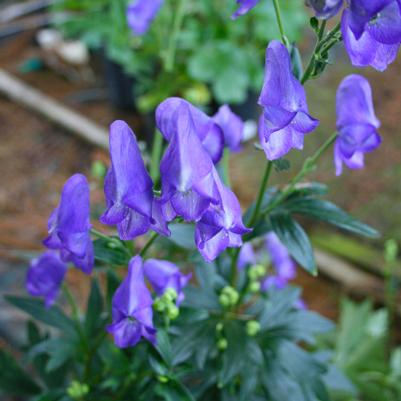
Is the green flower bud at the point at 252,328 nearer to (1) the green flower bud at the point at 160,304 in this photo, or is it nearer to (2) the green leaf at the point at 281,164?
(1) the green flower bud at the point at 160,304

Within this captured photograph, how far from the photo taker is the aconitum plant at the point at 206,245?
724 millimetres

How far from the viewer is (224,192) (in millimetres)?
754

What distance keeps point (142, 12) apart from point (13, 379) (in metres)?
1.04

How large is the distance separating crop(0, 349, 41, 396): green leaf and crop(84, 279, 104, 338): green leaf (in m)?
0.30

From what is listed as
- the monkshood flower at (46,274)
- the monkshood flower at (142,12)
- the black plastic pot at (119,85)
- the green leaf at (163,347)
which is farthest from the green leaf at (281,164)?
the black plastic pot at (119,85)

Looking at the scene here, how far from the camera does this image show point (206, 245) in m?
0.77

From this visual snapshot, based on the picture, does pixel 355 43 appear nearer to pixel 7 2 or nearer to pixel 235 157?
pixel 235 157

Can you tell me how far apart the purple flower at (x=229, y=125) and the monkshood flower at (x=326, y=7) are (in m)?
0.38

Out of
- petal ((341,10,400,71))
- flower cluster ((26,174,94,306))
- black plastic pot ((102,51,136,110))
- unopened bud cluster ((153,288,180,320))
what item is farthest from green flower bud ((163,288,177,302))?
black plastic pot ((102,51,136,110))

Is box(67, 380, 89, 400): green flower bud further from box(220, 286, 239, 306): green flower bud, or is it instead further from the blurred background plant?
the blurred background plant

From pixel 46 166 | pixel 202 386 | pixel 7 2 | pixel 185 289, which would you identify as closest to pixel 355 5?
pixel 185 289

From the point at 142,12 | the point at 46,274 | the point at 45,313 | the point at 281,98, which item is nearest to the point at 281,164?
the point at 281,98

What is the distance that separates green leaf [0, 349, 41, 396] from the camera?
4.62 ft

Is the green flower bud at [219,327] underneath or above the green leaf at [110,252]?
underneath
